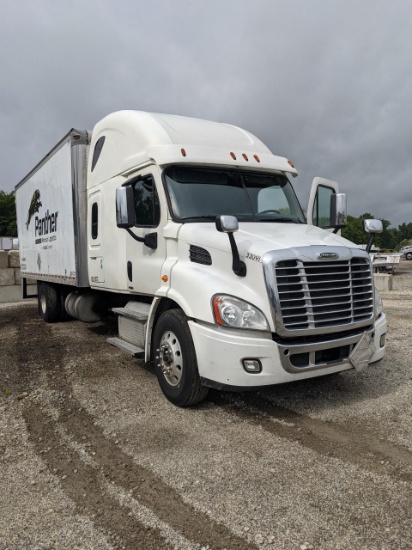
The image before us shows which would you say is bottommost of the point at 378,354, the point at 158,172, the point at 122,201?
the point at 378,354

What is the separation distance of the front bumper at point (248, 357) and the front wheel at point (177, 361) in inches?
6.4

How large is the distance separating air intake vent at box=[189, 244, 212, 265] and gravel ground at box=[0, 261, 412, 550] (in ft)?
5.03

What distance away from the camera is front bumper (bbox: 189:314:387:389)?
3859 millimetres

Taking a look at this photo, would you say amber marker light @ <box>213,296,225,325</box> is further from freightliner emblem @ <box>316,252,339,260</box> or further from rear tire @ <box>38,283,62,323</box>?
rear tire @ <box>38,283,62,323</box>

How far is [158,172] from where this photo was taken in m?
5.00

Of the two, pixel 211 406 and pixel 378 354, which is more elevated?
pixel 378 354

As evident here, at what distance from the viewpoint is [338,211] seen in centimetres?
579

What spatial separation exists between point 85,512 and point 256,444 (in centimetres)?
151

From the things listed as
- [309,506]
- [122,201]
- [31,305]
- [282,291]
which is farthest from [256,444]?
[31,305]

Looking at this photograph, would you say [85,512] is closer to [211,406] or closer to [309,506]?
[309,506]

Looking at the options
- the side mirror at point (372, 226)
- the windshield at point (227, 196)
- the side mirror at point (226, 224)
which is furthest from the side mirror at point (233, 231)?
the side mirror at point (372, 226)

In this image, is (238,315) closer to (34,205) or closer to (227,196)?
(227,196)

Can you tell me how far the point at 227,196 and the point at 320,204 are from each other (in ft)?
4.80

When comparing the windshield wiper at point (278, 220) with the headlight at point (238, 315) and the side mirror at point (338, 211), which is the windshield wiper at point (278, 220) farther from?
the headlight at point (238, 315)
